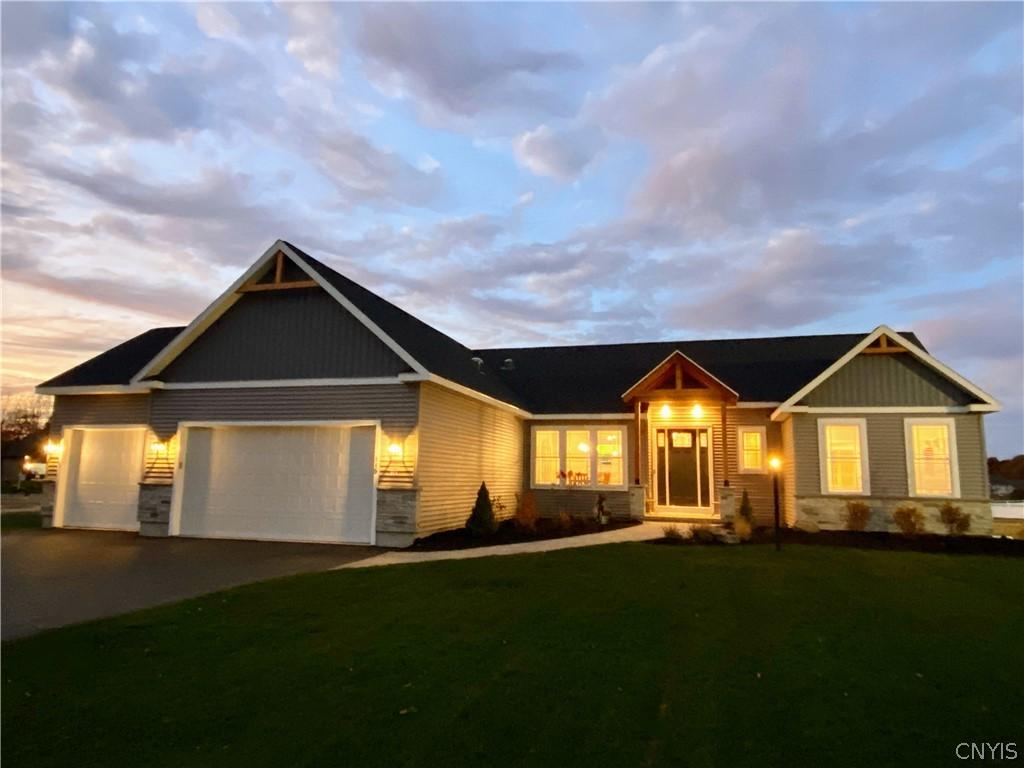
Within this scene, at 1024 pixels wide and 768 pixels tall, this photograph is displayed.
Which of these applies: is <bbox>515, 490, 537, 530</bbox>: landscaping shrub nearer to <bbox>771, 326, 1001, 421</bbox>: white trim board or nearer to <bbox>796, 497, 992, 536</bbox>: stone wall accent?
<bbox>796, 497, 992, 536</bbox>: stone wall accent

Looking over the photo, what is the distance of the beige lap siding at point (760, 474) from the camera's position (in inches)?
677

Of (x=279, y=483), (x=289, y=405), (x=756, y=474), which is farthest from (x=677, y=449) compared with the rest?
(x=279, y=483)

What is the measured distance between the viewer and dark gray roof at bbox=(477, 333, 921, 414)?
61.6 ft

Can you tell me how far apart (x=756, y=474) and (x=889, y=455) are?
338 centimetres

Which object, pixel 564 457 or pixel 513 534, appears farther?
pixel 564 457

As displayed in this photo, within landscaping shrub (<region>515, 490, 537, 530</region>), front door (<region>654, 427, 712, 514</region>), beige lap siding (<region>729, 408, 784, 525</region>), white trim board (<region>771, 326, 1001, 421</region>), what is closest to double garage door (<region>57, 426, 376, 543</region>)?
landscaping shrub (<region>515, 490, 537, 530</region>)

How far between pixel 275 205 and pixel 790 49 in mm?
14174

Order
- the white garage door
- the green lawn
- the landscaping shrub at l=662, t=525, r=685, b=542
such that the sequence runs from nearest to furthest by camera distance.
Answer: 1. the green lawn
2. the landscaping shrub at l=662, t=525, r=685, b=542
3. the white garage door

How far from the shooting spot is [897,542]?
1341 cm

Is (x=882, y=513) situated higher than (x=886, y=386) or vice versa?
(x=886, y=386)

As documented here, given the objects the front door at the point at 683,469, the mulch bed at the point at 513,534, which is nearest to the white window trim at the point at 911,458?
the front door at the point at 683,469

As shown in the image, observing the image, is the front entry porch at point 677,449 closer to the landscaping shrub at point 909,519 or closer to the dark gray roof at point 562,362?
the dark gray roof at point 562,362

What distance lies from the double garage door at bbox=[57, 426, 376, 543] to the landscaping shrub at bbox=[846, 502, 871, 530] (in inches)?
430

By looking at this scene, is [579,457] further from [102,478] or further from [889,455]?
[102,478]
